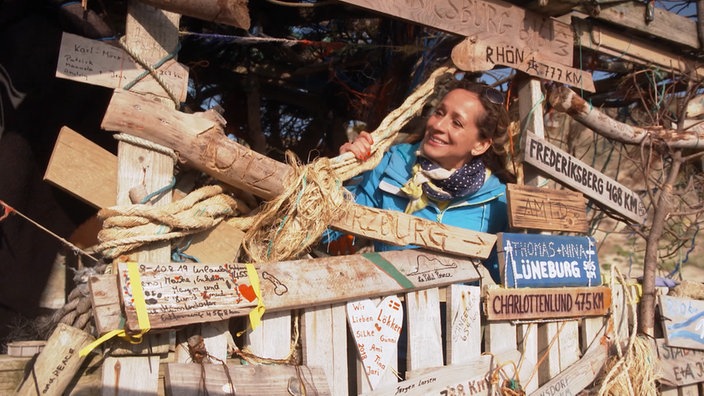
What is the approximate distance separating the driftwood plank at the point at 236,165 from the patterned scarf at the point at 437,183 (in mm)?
331

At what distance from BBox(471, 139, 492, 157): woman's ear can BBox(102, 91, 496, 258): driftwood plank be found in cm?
60

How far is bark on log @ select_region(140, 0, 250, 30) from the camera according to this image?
2.28 meters

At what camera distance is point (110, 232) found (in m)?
2.14

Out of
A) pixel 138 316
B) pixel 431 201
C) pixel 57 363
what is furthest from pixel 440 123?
pixel 57 363

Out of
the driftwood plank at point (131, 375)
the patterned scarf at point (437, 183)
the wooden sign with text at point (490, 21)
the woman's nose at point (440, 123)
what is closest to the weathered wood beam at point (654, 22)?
the wooden sign with text at point (490, 21)

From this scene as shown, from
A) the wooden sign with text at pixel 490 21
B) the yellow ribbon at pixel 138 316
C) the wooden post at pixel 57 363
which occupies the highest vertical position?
the wooden sign with text at pixel 490 21

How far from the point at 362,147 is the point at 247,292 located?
0.97 meters

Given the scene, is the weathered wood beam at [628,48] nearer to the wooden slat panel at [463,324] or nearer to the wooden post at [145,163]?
the wooden slat panel at [463,324]

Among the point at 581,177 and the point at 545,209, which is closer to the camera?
the point at 545,209

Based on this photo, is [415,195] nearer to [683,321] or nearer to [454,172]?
[454,172]

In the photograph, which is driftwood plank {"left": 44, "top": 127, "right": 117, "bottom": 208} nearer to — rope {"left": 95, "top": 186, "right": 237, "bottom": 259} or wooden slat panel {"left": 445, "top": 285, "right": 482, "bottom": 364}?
rope {"left": 95, "top": 186, "right": 237, "bottom": 259}

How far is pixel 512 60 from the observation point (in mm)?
3324

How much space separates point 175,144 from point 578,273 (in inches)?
83.6

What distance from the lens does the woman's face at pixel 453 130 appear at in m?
3.36
